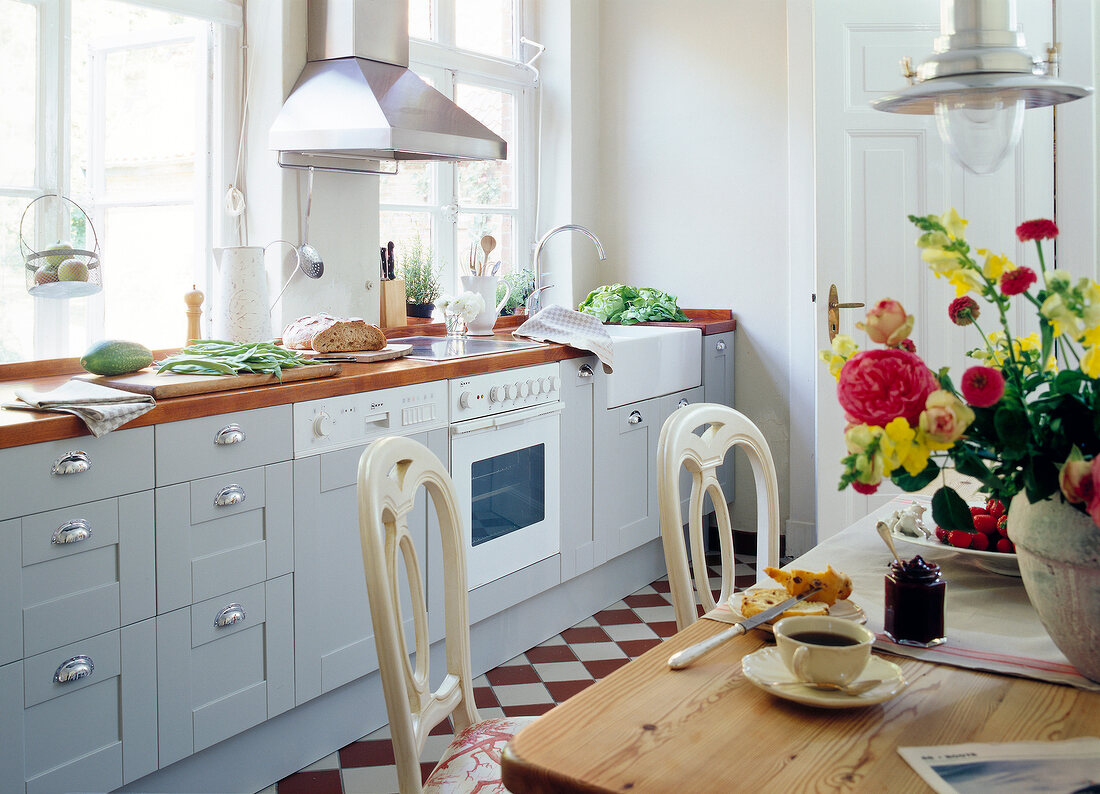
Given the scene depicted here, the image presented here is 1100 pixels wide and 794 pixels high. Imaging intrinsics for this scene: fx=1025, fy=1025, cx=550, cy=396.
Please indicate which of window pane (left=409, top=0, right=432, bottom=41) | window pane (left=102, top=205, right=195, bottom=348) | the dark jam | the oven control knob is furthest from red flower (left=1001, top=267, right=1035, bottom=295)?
window pane (left=409, top=0, right=432, bottom=41)

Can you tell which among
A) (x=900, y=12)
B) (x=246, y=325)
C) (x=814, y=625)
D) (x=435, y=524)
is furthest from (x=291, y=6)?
(x=814, y=625)

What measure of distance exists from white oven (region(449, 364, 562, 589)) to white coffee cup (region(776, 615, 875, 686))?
71.7 inches

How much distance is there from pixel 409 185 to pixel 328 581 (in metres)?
1.89

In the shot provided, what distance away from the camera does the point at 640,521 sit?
3943mm

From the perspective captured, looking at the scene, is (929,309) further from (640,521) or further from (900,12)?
(640,521)

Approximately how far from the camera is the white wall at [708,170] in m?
4.37

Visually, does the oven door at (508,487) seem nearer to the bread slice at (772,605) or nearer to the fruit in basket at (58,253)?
the fruit in basket at (58,253)

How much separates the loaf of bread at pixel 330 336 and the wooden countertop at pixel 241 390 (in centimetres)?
12

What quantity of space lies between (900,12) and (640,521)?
2.00 m

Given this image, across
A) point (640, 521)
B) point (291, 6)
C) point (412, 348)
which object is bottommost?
point (640, 521)

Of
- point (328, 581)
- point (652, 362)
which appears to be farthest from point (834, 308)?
point (328, 581)

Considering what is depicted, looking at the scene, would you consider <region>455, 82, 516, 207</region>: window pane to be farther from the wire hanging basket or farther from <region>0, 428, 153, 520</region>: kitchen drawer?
<region>0, 428, 153, 520</region>: kitchen drawer

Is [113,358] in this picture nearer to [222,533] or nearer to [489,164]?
[222,533]

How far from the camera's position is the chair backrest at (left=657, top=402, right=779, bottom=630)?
1.69 meters
